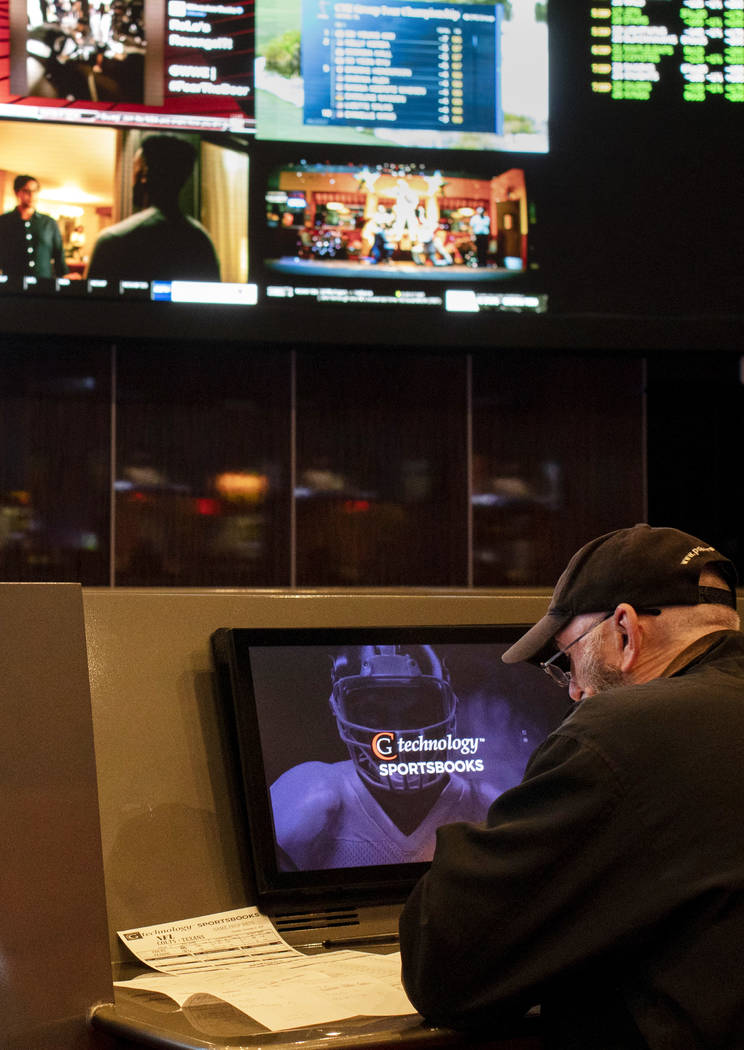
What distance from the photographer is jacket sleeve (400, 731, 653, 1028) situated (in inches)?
37.3

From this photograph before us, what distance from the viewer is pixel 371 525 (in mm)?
3707

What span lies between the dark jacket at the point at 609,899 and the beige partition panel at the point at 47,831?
31 cm

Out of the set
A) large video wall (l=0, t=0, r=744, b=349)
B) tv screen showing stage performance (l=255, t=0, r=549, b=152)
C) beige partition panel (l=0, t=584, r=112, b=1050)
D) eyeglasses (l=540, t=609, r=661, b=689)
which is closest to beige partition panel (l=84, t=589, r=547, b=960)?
beige partition panel (l=0, t=584, r=112, b=1050)

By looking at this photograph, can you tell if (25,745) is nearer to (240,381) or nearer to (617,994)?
(617,994)

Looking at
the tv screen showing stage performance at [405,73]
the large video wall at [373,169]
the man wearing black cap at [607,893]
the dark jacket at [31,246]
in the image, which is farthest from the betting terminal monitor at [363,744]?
the tv screen showing stage performance at [405,73]

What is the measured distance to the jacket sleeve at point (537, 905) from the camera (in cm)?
95

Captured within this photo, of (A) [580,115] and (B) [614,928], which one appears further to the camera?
(A) [580,115]

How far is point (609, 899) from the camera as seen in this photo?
950 millimetres

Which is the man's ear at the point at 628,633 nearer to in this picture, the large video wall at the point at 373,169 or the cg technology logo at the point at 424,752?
the cg technology logo at the point at 424,752

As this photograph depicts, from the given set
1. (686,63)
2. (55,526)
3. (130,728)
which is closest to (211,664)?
(130,728)

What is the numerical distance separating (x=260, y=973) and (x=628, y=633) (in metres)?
0.51

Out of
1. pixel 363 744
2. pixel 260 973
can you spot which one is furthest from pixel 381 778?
Result: pixel 260 973

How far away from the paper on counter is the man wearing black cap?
0.31 feet

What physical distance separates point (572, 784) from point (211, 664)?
56 cm
